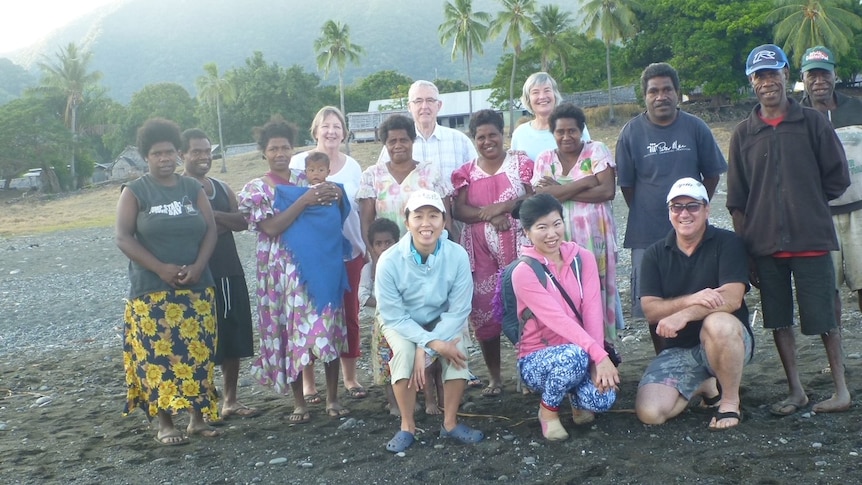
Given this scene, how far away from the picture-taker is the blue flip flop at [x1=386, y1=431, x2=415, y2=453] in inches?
189

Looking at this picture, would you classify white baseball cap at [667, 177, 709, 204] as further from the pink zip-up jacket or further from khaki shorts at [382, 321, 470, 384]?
khaki shorts at [382, 321, 470, 384]

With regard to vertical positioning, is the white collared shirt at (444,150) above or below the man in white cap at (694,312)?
above

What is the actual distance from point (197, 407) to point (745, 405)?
3.39 m

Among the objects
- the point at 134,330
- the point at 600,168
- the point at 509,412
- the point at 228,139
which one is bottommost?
the point at 509,412

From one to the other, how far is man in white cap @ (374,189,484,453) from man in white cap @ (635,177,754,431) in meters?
1.09

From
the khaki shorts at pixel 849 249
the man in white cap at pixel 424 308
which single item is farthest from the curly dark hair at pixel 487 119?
the khaki shorts at pixel 849 249

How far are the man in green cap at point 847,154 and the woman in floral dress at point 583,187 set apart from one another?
1387 mm

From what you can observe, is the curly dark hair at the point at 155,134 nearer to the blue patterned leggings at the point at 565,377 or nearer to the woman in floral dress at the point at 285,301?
the woman in floral dress at the point at 285,301

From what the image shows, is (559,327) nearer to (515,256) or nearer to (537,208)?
(537,208)

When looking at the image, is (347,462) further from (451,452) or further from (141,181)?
(141,181)

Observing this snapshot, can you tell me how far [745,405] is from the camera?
507 centimetres

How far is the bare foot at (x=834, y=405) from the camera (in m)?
4.76

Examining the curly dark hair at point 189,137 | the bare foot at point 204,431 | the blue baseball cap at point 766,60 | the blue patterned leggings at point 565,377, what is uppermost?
the blue baseball cap at point 766,60

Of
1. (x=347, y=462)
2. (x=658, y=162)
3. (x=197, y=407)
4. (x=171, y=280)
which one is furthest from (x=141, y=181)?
(x=658, y=162)
